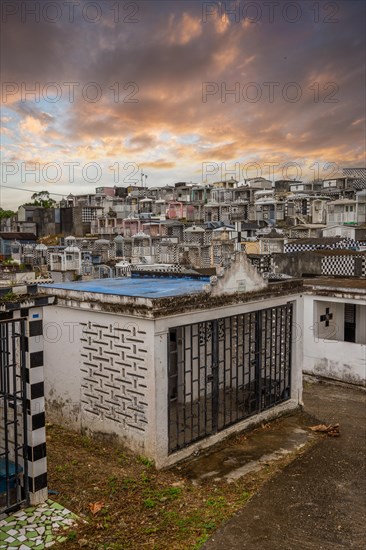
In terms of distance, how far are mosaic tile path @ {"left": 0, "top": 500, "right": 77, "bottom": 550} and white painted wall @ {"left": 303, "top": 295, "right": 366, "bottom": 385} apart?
10.5 m

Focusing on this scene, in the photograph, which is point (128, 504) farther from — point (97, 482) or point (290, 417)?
point (290, 417)

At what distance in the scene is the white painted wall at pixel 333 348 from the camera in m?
14.1

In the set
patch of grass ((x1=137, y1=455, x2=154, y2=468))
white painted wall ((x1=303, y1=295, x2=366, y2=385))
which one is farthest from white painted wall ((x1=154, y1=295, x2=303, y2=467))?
white painted wall ((x1=303, y1=295, x2=366, y2=385))

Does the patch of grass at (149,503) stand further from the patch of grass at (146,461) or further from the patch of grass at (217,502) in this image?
the patch of grass at (146,461)

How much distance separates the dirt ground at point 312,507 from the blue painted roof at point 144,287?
3576 mm

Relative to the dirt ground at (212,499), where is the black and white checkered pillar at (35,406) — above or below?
above

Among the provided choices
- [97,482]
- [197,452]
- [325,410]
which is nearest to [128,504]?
[97,482]

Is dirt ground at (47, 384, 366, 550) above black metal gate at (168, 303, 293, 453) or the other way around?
the other way around

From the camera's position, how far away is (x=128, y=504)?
6711 millimetres

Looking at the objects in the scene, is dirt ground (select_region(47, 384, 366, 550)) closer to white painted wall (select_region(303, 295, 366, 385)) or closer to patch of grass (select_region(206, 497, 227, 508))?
patch of grass (select_region(206, 497, 227, 508))

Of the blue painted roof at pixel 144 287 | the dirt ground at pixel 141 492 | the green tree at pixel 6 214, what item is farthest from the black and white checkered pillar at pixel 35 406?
the green tree at pixel 6 214

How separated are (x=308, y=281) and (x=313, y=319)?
4.06 feet

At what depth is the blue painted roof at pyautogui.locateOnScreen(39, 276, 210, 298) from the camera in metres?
8.61

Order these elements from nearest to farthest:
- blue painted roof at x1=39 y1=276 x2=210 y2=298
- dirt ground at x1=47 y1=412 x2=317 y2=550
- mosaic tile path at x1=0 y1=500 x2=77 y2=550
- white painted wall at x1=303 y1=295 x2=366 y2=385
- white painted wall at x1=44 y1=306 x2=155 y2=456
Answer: mosaic tile path at x1=0 y1=500 x2=77 y2=550 < dirt ground at x1=47 y1=412 x2=317 y2=550 < white painted wall at x1=44 y1=306 x2=155 y2=456 < blue painted roof at x1=39 y1=276 x2=210 y2=298 < white painted wall at x1=303 y1=295 x2=366 y2=385
